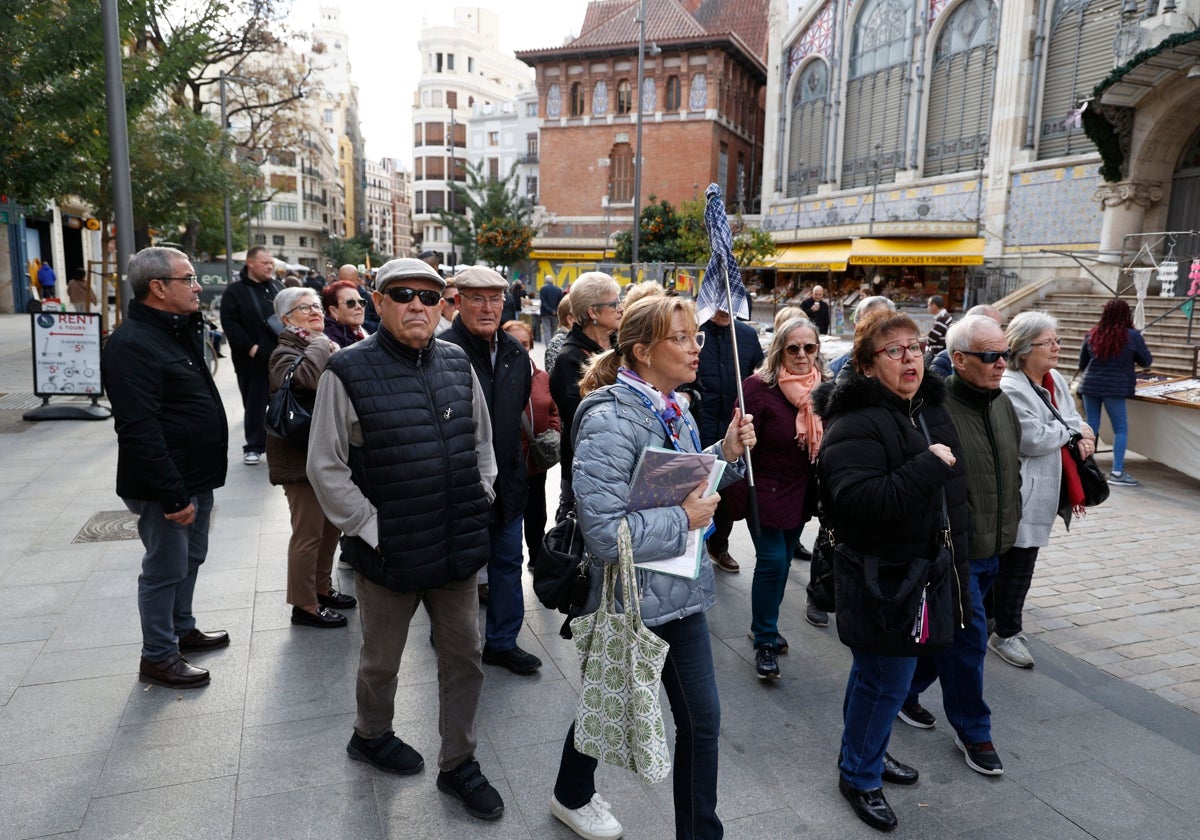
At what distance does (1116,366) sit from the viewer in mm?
8414

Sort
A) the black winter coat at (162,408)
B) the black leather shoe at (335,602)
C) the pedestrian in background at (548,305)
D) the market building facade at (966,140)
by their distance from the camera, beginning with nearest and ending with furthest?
1. the black winter coat at (162,408)
2. the black leather shoe at (335,602)
3. the market building facade at (966,140)
4. the pedestrian in background at (548,305)

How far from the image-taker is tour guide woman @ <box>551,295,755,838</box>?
8.07 ft

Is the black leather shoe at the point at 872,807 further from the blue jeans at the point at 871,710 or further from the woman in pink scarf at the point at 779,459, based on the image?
the woman in pink scarf at the point at 779,459

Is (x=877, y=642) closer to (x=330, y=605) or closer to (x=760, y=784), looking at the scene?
(x=760, y=784)

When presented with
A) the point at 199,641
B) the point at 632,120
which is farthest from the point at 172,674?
the point at 632,120

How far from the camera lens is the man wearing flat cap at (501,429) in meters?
3.91

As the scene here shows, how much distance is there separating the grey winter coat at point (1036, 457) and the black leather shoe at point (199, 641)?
4.13m

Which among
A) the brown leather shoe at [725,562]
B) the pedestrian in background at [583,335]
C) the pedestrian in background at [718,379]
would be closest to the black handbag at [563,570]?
the pedestrian in background at [583,335]

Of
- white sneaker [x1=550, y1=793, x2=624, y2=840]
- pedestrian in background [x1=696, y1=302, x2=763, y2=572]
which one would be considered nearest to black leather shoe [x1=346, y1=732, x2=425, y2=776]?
white sneaker [x1=550, y1=793, x2=624, y2=840]

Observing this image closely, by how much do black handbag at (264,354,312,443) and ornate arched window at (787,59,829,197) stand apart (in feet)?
96.2

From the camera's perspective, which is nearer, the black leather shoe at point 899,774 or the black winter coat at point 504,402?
the black leather shoe at point 899,774

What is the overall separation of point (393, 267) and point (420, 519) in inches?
37.2

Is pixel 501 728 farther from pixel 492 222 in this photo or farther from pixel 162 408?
pixel 492 222

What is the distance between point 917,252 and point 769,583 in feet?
77.0
